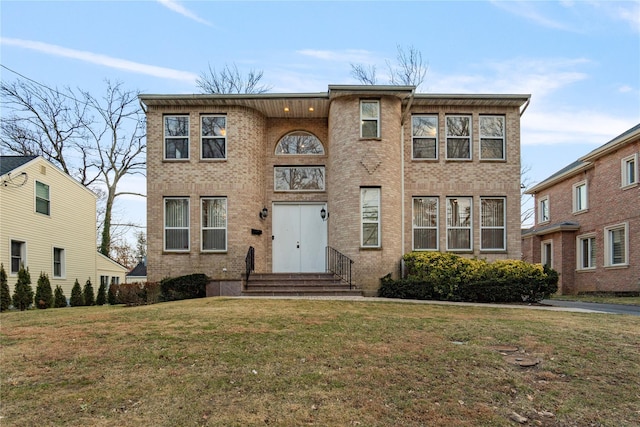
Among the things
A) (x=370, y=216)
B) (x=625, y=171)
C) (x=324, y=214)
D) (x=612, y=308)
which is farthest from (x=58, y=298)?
(x=625, y=171)

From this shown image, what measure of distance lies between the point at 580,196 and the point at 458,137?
36.6ft

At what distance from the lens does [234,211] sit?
46.3 feet

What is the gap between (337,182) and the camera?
46.1 feet

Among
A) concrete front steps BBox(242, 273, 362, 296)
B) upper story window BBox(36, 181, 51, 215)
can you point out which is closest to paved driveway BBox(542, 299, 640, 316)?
concrete front steps BBox(242, 273, 362, 296)

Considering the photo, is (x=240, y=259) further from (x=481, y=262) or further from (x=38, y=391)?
(x=38, y=391)

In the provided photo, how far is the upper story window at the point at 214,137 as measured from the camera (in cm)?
1441

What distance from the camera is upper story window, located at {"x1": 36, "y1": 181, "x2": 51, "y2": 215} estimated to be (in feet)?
56.9

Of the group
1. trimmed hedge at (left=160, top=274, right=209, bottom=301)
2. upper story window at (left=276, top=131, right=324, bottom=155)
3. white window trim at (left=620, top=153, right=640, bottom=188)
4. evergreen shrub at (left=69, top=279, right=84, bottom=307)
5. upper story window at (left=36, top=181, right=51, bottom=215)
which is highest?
upper story window at (left=276, top=131, right=324, bottom=155)

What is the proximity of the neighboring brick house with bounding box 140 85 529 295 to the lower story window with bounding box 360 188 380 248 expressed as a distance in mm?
32

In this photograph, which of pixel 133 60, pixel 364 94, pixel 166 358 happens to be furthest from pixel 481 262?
pixel 133 60

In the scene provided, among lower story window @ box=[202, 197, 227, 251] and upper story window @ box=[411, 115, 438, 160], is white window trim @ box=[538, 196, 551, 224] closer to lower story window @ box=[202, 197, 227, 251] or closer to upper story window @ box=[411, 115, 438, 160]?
upper story window @ box=[411, 115, 438, 160]

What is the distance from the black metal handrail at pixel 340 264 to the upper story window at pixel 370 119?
3.93 meters

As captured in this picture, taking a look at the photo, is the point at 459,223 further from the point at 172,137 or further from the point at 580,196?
the point at 580,196

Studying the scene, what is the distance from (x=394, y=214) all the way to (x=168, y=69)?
52.8 feet
